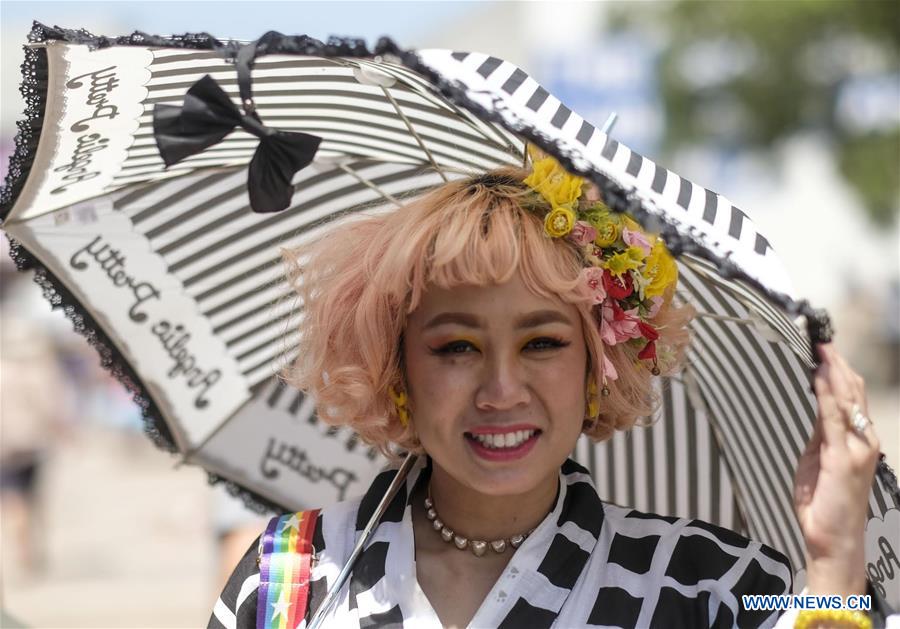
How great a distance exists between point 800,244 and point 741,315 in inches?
1414

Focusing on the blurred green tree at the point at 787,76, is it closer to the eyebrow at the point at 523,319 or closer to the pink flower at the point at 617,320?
the pink flower at the point at 617,320

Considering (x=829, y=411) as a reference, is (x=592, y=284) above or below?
above

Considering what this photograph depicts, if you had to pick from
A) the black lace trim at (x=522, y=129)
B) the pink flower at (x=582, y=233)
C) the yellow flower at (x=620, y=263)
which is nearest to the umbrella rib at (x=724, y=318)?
the yellow flower at (x=620, y=263)

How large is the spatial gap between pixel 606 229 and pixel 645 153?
113cm

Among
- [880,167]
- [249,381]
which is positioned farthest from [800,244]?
[249,381]

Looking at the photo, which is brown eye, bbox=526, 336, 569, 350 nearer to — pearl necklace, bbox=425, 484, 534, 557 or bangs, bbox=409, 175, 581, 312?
bangs, bbox=409, 175, 581, 312

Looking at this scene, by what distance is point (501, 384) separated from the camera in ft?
8.44

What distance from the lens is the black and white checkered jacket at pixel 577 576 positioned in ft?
8.41

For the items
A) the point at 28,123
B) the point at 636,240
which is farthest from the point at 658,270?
the point at 28,123

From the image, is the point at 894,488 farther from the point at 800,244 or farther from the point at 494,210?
the point at 800,244

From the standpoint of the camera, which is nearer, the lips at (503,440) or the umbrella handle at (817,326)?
the umbrella handle at (817,326)

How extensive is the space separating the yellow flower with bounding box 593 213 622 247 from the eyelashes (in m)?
0.23

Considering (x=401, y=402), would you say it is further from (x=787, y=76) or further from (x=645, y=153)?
(x=787, y=76)

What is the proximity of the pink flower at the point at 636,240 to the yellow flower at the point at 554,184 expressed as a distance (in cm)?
14
